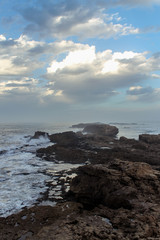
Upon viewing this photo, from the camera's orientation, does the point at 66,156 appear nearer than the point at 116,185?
No

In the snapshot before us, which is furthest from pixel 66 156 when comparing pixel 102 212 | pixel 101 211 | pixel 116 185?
pixel 102 212

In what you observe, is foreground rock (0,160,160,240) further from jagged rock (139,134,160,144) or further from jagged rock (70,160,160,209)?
jagged rock (139,134,160,144)

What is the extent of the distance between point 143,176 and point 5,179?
37.6ft

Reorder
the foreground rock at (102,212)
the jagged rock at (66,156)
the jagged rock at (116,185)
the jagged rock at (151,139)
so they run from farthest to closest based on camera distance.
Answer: the jagged rock at (151,139) → the jagged rock at (66,156) → the jagged rock at (116,185) → the foreground rock at (102,212)

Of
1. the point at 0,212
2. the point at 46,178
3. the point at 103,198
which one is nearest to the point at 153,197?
the point at 103,198

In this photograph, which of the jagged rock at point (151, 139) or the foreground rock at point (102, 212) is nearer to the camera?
the foreground rock at point (102, 212)

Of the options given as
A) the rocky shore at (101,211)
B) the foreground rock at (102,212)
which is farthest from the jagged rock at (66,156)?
the foreground rock at (102,212)

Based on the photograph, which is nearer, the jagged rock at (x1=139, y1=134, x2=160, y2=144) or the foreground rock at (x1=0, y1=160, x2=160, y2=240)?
the foreground rock at (x1=0, y1=160, x2=160, y2=240)

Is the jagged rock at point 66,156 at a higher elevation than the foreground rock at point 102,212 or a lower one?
lower

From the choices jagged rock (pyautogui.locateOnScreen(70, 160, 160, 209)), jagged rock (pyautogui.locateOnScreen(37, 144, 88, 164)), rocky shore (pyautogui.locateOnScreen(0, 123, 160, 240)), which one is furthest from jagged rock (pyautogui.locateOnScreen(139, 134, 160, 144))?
jagged rock (pyautogui.locateOnScreen(70, 160, 160, 209))

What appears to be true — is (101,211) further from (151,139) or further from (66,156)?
(151,139)

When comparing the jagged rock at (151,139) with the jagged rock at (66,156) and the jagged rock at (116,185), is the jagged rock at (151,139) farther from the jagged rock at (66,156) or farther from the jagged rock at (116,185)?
the jagged rock at (116,185)

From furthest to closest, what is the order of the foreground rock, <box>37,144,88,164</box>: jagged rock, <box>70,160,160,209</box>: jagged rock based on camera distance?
<box>37,144,88,164</box>: jagged rock < <box>70,160,160,209</box>: jagged rock < the foreground rock

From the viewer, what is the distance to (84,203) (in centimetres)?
1077
